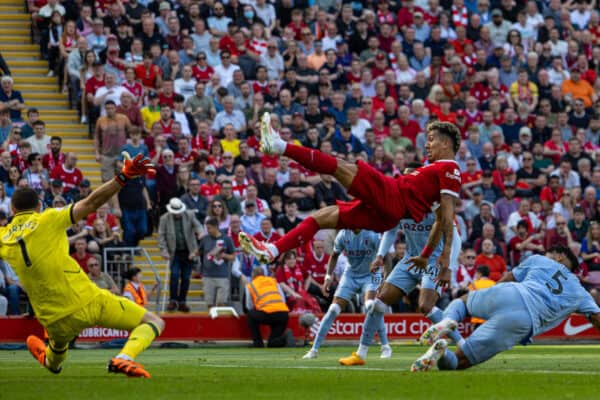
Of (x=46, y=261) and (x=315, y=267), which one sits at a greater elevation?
(x=46, y=261)

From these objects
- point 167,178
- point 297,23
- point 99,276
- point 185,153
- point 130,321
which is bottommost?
point 99,276

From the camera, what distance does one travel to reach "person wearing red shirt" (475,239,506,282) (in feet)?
84.8

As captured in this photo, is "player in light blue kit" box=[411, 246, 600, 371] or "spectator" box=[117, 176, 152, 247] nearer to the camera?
"player in light blue kit" box=[411, 246, 600, 371]

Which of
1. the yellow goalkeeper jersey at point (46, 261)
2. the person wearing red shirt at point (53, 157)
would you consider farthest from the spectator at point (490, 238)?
the yellow goalkeeper jersey at point (46, 261)

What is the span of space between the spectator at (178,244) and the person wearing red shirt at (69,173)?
195cm

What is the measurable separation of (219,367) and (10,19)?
1749 cm

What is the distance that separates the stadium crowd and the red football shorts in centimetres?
1119

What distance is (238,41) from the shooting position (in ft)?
96.1

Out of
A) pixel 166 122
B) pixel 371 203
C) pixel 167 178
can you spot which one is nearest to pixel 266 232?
pixel 167 178

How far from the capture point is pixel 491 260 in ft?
85.1

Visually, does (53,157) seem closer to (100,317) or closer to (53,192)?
(53,192)

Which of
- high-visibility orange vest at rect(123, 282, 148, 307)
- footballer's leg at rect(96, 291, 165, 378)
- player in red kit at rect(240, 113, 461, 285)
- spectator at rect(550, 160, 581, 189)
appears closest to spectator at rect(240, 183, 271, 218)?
high-visibility orange vest at rect(123, 282, 148, 307)

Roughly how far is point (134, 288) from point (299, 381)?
11.4 metres

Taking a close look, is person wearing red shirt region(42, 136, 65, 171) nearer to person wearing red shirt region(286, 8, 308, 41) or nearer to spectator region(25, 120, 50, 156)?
spectator region(25, 120, 50, 156)
